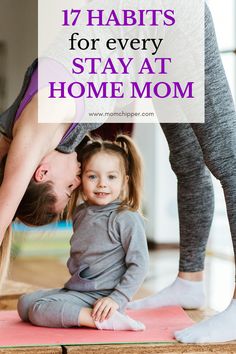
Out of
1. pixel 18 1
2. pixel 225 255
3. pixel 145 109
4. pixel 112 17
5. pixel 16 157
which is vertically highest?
pixel 18 1

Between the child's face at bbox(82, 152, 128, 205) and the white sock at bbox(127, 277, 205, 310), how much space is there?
1.01 feet

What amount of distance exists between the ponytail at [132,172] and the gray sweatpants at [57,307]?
0.18 m

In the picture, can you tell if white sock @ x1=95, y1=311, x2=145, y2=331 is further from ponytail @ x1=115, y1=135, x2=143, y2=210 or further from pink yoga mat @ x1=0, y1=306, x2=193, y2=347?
ponytail @ x1=115, y1=135, x2=143, y2=210

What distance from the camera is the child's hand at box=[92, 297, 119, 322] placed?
129 cm

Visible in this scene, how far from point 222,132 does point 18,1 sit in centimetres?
266

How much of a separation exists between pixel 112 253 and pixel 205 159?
25cm

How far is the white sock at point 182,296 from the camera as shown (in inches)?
60.6

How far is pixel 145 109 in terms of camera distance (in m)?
1.37

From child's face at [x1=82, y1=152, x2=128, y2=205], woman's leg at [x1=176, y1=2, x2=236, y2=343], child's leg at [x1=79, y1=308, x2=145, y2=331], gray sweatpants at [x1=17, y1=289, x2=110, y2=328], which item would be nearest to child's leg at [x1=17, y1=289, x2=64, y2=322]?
gray sweatpants at [x1=17, y1=289, x2=110, y2=328]

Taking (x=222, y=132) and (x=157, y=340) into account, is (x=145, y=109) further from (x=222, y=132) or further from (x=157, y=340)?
(x=157, y=340)

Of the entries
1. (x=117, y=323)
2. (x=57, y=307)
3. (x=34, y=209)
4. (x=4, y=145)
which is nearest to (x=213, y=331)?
(x=117, y=323)

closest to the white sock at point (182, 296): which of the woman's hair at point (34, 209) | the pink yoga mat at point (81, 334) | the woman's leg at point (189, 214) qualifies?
the woman's leg at point (189, 214)

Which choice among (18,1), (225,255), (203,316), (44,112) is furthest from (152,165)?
(44,112)

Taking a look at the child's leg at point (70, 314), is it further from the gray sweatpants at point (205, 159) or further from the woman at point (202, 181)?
the gray sweatpants at point (205, 159)
